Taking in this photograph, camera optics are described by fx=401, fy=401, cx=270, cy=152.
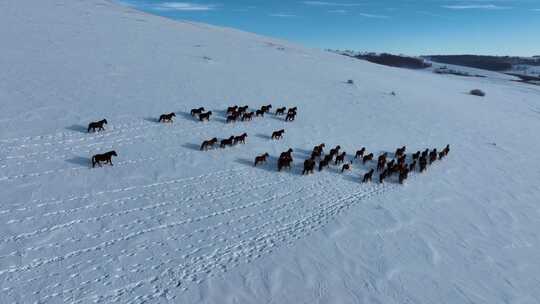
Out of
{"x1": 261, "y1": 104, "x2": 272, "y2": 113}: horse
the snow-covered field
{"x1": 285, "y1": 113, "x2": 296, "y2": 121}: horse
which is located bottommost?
the snow-covered field

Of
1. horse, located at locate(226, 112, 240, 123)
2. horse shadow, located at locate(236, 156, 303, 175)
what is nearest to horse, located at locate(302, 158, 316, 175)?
horse shadow, located at locate(236, 156, 303, 175)

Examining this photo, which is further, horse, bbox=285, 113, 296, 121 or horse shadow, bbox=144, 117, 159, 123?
horse, bbox=285, 113, 296, 121

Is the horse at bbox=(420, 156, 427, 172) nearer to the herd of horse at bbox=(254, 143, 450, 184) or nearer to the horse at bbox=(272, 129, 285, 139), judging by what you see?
the herd of horse at bbox=(254, 143, 450, 184)

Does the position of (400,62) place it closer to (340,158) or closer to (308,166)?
(340,158)

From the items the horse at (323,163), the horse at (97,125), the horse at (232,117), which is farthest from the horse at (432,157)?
the horse at (97,125)

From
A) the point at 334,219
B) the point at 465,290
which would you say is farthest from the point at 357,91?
the point at 465,290

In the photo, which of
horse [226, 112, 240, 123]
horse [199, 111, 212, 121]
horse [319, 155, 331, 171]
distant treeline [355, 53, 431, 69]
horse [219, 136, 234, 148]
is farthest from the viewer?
distant treeline [355, 53, 431, 69]

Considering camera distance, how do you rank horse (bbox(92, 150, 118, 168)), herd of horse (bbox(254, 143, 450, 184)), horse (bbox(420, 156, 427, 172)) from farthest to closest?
1. horse (bbox(420, 156, 427, 172))
2. herd of horse (bbox(254, 143, 450, 184))
3. horse (bbox(92, 150, 118, 168))
